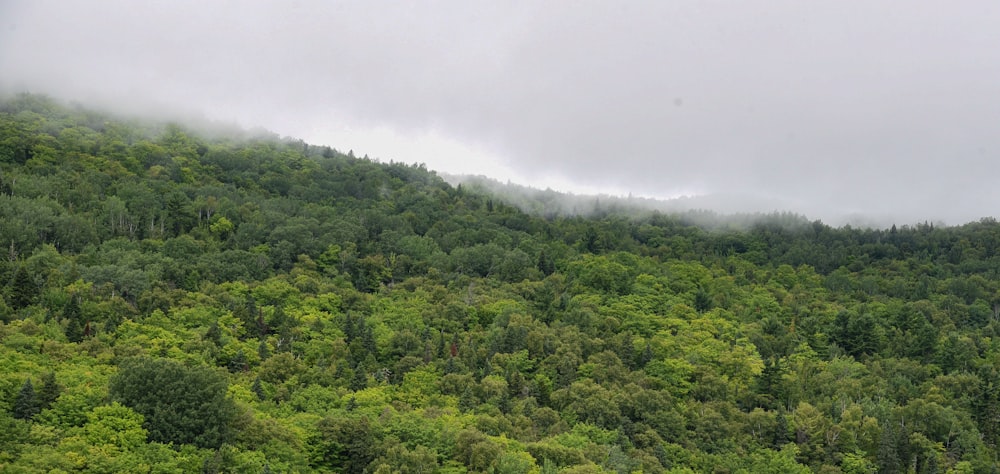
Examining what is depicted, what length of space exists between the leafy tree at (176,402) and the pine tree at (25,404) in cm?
610

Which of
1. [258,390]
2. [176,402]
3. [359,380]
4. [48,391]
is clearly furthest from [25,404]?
[359,380]

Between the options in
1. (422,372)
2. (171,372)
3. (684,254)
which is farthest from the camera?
(684,254)

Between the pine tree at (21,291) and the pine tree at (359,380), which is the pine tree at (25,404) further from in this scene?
the pine tree at (359,380)

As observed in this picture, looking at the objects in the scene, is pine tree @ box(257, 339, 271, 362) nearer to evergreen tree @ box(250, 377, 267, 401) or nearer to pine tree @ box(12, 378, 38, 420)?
evergreen tree @ box(250, 377, 267, 401)

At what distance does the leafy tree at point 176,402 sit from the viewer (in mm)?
71125

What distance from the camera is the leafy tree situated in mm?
71125

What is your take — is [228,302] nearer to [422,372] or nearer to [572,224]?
[422,372]

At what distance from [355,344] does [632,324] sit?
43.4 m

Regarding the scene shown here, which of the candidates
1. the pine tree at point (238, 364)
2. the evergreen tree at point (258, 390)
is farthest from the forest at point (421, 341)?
the pine tree at point (238, 364)

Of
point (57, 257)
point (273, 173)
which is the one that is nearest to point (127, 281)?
point (57, 257)

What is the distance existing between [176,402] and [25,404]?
37.6 ft

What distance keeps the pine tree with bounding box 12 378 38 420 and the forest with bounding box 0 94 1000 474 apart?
0.22m

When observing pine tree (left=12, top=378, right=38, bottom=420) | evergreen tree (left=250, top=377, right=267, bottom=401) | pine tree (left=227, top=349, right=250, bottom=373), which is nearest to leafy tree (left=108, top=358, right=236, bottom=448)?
pine tree (left=12, top=378, right=38, bottom=420)

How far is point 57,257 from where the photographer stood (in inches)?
4341
